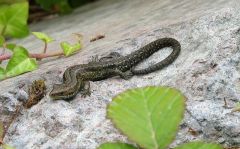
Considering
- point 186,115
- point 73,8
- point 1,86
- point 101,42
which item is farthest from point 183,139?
point 73,8

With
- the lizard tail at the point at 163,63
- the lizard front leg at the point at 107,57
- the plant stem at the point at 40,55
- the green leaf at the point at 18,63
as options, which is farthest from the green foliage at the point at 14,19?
the lizard tail at the point at 163,63

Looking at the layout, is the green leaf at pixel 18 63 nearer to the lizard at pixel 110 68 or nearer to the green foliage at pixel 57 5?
the lizard at pixel 110 68

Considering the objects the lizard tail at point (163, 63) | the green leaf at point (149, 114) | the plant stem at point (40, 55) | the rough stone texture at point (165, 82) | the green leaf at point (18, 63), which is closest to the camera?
the green leaf at point (149, 114)

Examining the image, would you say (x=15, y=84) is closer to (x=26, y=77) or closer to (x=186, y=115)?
(x=26, y=77)

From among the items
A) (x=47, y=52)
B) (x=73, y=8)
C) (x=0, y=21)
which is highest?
(x=0, y=21)

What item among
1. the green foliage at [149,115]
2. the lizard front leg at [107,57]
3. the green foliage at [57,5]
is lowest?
the green foliage at [57,5]

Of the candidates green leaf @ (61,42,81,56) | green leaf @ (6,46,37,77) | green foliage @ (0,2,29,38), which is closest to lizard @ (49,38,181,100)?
green leaf @ (61,42,81,56)

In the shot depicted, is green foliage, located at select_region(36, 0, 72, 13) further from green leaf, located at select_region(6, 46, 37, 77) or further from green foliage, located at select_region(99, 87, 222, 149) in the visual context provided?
green foliage, located at select_region(99, 87, 222, 149)

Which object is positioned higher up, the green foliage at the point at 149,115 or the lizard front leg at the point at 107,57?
the green foliage at the point at 149,115
